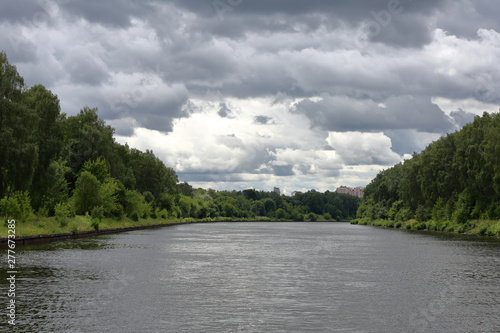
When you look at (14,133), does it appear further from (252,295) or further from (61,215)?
(252,295)

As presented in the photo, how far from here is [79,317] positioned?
806 inches

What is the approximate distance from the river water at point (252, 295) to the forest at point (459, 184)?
50.0 metres

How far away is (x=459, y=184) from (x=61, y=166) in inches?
3093

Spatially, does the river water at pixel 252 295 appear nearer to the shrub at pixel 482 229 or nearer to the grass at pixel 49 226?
the grass at pixel 49 226

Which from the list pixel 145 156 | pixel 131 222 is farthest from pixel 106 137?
pixel 145 156

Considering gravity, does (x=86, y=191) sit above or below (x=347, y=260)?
above

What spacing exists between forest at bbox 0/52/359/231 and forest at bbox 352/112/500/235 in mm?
64881

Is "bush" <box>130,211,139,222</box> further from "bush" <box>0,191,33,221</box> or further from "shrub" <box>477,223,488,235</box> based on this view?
"shrub" <box>477,223,488,235</box>

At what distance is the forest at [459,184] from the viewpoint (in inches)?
3501

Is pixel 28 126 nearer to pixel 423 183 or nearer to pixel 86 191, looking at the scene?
pixel 86 191

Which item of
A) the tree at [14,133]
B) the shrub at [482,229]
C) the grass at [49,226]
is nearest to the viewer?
the grass at [49,226]

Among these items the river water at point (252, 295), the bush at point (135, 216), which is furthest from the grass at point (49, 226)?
the bush at point (135, 216)

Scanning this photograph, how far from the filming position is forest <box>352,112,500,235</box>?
8894cm

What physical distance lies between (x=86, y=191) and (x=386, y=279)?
244 ft
